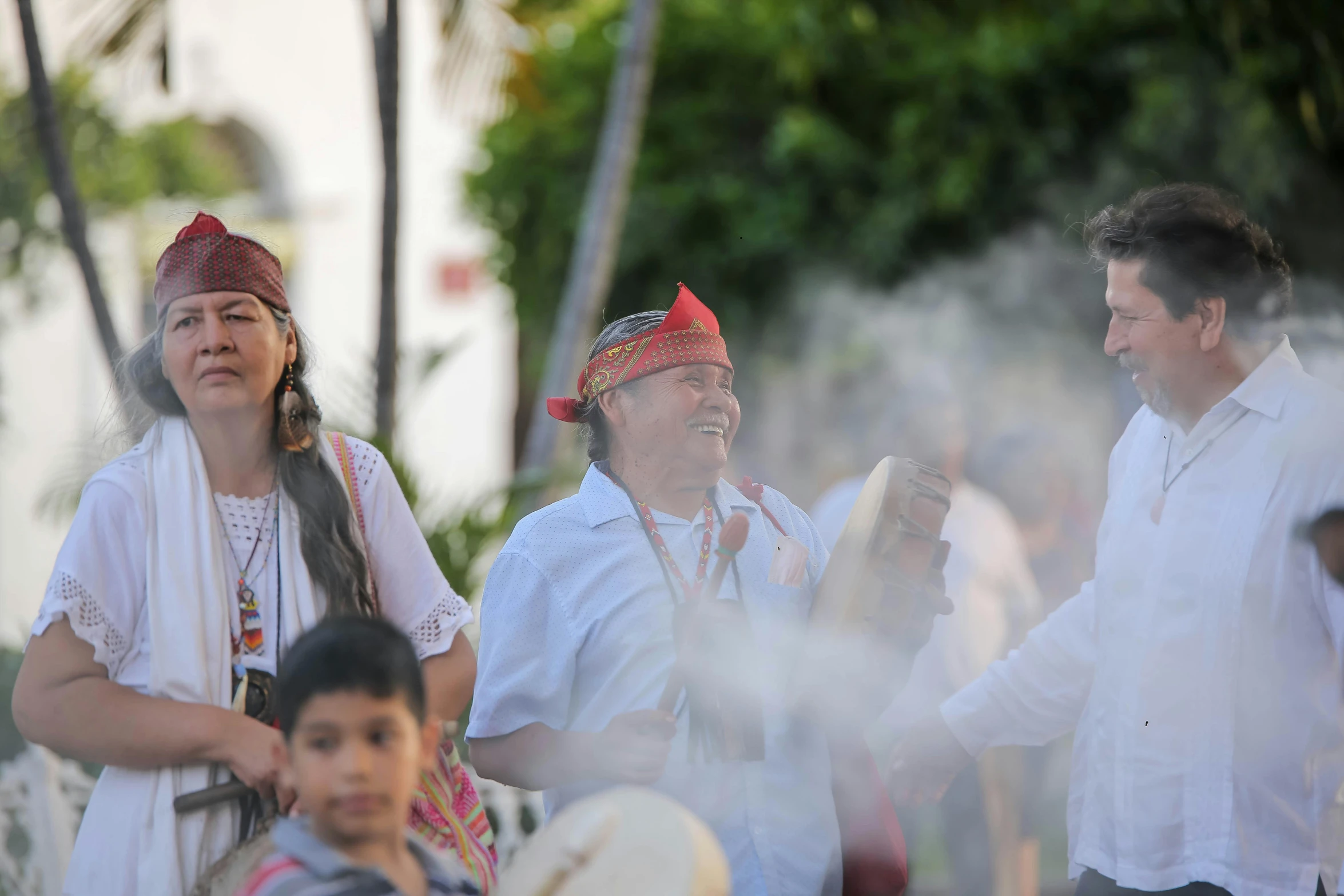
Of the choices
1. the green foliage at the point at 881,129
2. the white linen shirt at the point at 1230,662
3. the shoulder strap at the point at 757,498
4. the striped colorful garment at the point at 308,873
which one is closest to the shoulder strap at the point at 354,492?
the striped colorful garment at the point at 308,873

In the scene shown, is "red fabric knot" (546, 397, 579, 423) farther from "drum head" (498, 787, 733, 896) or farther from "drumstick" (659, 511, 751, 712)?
"drum head" (498, 787, 733, 896)

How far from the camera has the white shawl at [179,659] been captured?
2.05 m

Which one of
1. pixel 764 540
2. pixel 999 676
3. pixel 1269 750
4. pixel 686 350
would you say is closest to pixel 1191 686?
pixel 1269 750

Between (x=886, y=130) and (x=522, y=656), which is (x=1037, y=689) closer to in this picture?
(x=522, y=656)

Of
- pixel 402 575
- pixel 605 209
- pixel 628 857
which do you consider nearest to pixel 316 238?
pixel 605 209

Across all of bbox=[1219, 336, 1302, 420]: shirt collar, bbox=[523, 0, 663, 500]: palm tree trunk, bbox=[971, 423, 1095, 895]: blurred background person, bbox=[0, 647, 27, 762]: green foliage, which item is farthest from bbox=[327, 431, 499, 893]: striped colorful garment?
bbox=[523, 0, 663, 500]: palm tree trunk

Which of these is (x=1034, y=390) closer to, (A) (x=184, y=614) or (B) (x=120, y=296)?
(A) (x=184, y=614)

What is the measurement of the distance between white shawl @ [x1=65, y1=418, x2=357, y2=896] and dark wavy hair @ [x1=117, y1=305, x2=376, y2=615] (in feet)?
0.11

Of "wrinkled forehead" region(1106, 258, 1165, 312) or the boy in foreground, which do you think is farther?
"wrinkled forehead" region(1106, 258, 1165, 312)

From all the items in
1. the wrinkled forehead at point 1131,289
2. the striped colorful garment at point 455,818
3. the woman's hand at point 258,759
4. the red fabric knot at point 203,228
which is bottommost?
the striped colorful garment at point 455,818

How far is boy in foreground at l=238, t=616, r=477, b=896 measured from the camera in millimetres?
1742

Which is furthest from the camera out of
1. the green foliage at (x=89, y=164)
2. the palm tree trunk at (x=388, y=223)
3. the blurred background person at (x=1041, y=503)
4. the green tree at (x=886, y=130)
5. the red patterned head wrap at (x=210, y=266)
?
the green foliage at (x=89, y=164)

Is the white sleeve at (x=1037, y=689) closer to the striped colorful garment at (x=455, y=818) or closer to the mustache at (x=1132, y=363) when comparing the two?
the mustache at (x=1132, y=363)

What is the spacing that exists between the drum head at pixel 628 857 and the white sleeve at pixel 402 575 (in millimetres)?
568
